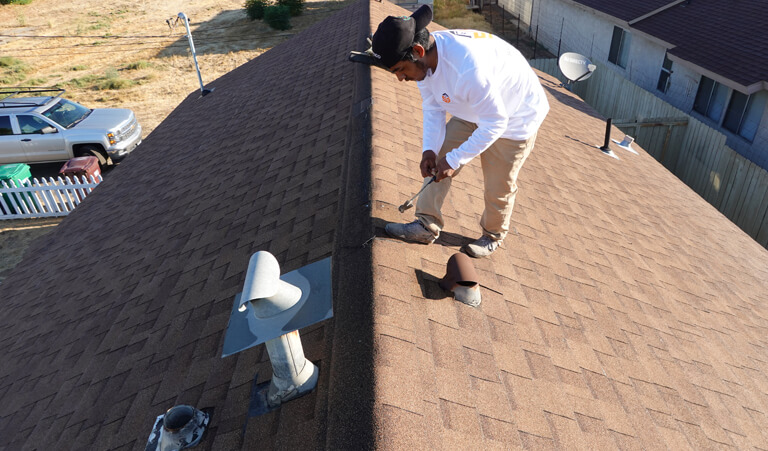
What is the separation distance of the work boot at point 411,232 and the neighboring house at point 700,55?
1150 cm

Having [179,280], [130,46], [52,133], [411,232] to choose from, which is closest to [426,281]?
[411,232]

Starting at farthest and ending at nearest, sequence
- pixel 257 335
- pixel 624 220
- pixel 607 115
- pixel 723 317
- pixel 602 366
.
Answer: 1. pixel 607 115
2. pixel 624 220
3. pixel 723 317
4. pixel 602 366
5. pixel 257 335

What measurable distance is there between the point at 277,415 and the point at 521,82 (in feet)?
7.84

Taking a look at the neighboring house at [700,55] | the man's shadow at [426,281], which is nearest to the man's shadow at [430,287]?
the man's shadow at [426,281]

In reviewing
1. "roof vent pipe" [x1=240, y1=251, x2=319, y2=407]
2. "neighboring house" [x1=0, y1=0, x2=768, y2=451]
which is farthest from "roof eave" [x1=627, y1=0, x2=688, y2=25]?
"roof vent pipe" [x1=240, y1=251, x2=319, y2=407]

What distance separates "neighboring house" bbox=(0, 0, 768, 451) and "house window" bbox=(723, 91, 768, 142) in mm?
7430

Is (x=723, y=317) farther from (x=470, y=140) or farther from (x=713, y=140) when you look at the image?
(x=713, y=140)

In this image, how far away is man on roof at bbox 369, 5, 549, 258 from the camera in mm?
2717

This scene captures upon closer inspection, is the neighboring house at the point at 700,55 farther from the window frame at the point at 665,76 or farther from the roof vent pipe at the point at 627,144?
the roof vent pipe at the point at 627,144

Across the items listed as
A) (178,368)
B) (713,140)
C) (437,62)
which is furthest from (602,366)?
(713,140)

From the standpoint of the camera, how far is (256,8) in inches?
1216

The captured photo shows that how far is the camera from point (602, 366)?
9.77ft

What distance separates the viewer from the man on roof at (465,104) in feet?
8.91

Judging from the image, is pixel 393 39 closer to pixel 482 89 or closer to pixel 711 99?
pixel 482 89
